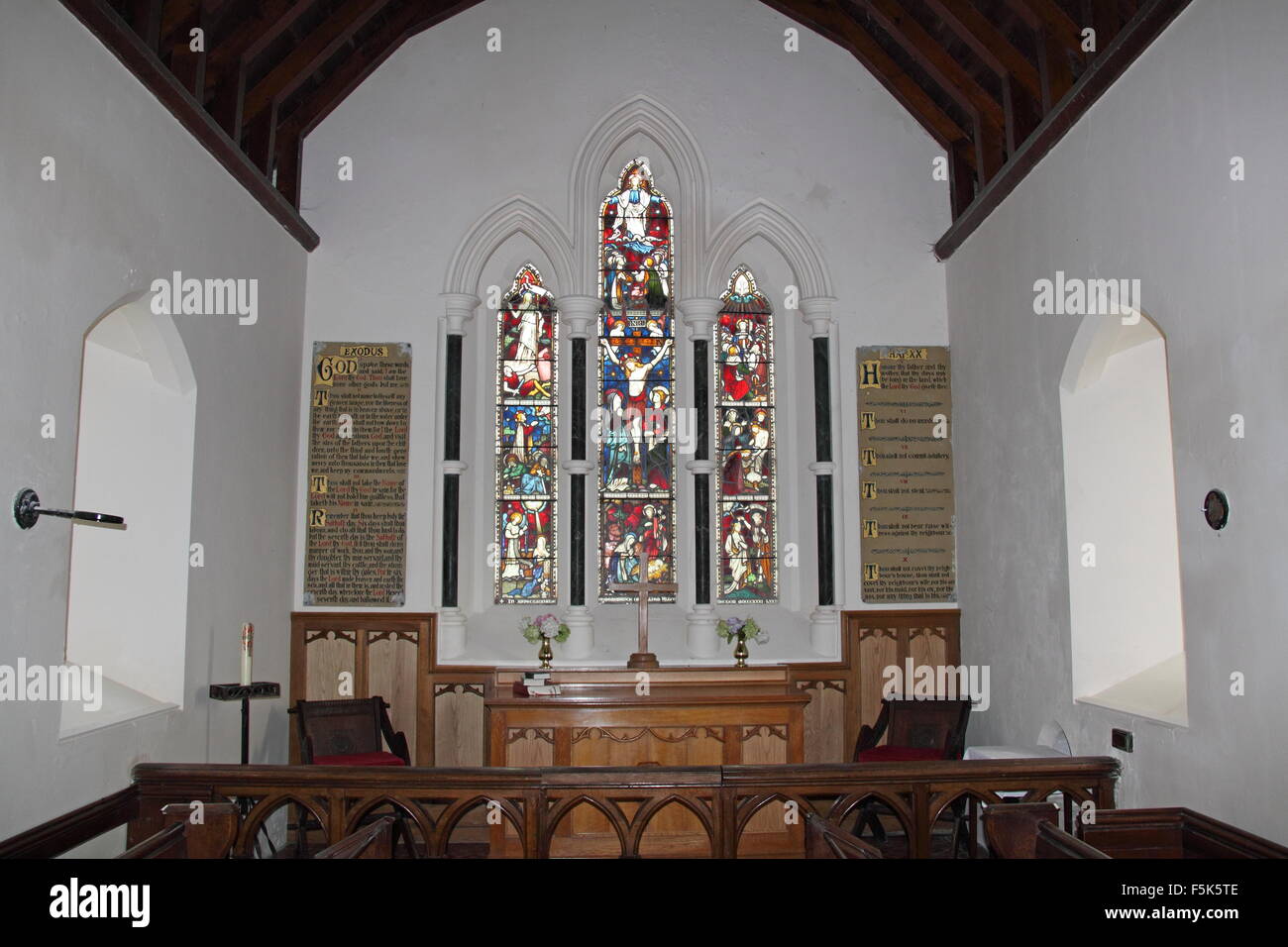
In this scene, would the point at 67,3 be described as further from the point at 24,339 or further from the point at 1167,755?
the point at 1167,755

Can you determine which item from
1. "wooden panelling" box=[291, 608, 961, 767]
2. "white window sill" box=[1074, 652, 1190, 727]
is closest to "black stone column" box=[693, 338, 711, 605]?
"wooden panelling" box=[291, 608, 961, 767]

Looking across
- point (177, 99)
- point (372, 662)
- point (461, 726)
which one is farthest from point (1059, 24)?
point (372, 662)

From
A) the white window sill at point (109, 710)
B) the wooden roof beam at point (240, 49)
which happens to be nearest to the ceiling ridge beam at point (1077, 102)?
the wooden roof beam at point (240, 49)

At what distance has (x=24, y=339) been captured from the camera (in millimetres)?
3730

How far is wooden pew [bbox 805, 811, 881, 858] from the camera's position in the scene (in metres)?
2.35

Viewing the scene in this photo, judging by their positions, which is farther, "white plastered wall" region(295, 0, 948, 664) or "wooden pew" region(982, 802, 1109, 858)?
"white plastered wall" region(295, 0, 948, 664)

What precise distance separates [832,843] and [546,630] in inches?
171

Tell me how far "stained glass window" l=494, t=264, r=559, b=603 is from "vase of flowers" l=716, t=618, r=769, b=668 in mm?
1117

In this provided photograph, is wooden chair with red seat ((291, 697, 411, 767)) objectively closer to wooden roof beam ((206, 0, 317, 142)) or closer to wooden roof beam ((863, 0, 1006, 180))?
wooden roof beam ((206, 0, 317, 142))

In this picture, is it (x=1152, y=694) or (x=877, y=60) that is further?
(x=877, y=60)

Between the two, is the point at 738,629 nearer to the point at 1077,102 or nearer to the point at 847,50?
the point at 1077,102

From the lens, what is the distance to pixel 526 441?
7289 mm
